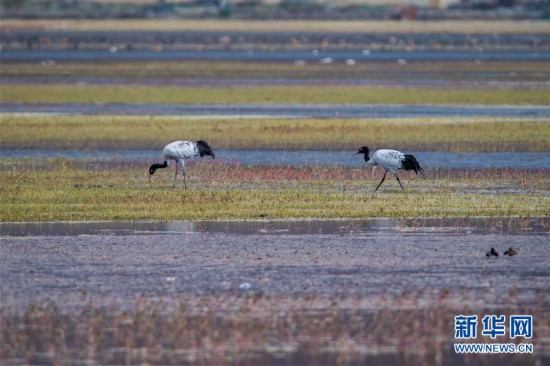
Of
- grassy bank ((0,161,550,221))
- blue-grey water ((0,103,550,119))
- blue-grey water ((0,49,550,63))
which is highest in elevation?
blue-grey water ((0,49,550,63))

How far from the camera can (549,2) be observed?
182m

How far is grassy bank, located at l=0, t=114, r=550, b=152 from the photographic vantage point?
35.0m

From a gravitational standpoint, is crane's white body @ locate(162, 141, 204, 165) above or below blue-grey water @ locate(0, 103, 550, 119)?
below

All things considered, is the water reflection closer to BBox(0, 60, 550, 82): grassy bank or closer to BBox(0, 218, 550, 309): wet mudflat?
Answer: BBox(0, 218, 550, 309): wet mudflat

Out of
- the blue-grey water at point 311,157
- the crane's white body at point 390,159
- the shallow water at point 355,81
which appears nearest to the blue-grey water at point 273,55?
the shallow water at point 355,81

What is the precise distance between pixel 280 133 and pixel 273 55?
198ft

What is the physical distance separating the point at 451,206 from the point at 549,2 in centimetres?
16550

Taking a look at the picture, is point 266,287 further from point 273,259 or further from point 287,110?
point 287,110

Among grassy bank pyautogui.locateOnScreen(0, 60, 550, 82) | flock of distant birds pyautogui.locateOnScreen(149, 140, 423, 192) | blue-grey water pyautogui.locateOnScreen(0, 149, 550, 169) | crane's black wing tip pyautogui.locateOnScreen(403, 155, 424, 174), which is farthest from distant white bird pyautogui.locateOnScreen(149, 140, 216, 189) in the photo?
grassy bank pyautogui.locateOnScreen(0, 60, 550, 82)

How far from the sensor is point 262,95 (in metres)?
56.8

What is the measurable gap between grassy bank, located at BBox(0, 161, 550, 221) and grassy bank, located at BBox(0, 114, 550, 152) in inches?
235

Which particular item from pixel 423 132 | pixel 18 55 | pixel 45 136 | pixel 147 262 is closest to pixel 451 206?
→ pixel 147 262

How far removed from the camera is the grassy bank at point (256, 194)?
2209 centimetres

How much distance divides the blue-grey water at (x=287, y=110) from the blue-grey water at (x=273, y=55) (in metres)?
39.3
